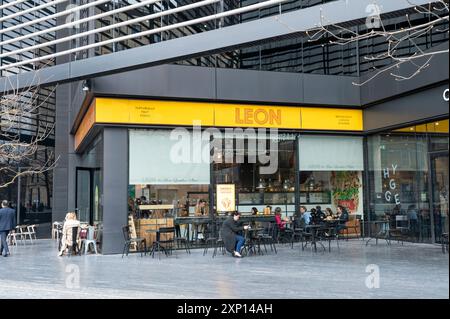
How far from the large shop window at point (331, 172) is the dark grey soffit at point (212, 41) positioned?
6.56 metres

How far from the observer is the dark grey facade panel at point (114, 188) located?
13273 mm

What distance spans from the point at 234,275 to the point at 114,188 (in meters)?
5.53

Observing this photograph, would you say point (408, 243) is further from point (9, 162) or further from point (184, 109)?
point (9, 162)

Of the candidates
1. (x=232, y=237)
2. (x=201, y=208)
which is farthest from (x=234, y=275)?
(x=201, y=208)

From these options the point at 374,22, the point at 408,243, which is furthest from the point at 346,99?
the point at 374,22

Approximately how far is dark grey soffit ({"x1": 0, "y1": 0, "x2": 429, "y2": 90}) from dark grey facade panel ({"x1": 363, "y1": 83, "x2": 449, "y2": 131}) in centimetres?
521

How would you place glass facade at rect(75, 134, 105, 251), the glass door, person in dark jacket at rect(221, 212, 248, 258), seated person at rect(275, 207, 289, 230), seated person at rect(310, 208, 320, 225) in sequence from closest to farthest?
person in dark jacket at rect(221, 212, 248, 258) < glass facade at rect(75, 134, 105, 251) < seated person at rect(275, 207, 289, 230) < seated person at rect(310, 208, 320, 225) < the glass door

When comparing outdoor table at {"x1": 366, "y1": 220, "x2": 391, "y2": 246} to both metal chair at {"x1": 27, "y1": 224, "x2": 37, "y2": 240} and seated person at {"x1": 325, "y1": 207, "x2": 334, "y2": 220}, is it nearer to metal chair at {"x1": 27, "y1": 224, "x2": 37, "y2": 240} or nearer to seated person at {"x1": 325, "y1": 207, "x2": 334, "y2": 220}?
seated person at {"x1": 325, "y1": 207, "x2": 334, "y2": 220}

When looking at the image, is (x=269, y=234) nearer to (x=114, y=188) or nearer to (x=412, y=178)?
(x=114, y=188)

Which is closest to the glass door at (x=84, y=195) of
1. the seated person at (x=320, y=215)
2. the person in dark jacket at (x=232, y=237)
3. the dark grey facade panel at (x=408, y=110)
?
the person in dark jacket at (x=232, y=237)

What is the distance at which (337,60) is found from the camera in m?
16.2

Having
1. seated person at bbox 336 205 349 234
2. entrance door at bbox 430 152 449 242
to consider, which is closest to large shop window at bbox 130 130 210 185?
seated person at bbox 336 205 349 234

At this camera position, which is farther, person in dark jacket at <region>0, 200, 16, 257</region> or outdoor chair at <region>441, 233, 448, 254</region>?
person in dark jacket at <region>0, 200, 16, 257</region>

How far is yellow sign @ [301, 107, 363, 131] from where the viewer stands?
51.5 ft
